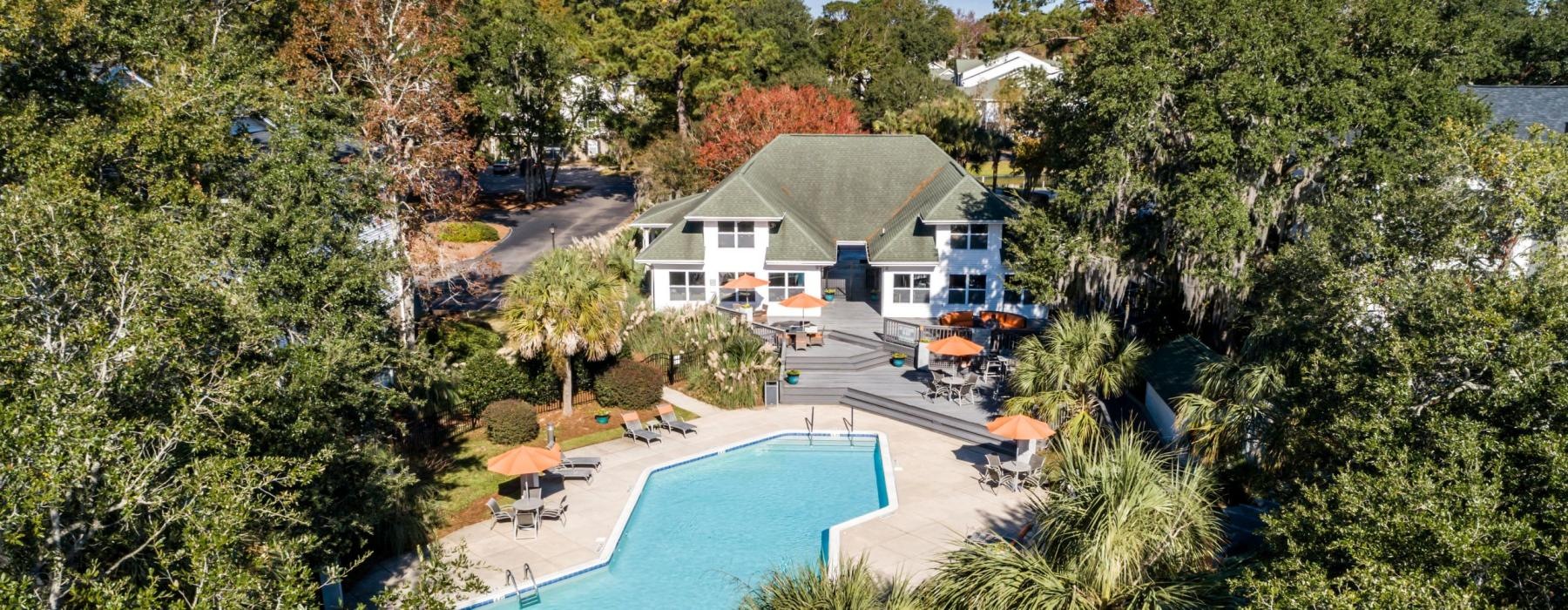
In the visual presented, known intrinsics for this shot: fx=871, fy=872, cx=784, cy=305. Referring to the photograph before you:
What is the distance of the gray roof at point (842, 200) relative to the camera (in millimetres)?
36688

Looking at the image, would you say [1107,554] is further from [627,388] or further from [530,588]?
[627,388]

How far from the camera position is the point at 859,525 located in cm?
2077

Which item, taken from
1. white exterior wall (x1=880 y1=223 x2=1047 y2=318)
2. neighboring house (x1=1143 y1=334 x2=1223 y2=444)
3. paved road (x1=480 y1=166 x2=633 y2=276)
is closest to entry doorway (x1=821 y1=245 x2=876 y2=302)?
white exterior wall (x1=880 y1=223 x2=1047 y2=318)

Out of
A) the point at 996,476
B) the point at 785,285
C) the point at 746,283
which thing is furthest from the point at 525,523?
the point at 785,285

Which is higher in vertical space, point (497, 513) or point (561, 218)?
point (561, 218)

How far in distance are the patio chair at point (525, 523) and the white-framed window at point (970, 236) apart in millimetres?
21948

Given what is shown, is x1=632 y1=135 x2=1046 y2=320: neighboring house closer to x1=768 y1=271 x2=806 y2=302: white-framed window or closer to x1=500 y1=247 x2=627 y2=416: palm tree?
x1=768 y1=271 x2=806 y2=302: white-framed window

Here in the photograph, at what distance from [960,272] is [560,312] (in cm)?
1780

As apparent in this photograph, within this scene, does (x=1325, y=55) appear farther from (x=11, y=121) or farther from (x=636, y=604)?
(x=11, y=121)

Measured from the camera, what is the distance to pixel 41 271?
397 inches

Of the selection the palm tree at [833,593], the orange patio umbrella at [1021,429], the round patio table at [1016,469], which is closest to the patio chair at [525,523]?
the palm tree at [833,593]

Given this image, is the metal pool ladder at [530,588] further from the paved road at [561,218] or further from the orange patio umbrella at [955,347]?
the paved road at [561,218]

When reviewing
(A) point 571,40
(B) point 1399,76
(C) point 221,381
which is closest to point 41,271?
(C) point 221,381

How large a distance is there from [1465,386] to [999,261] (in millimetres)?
25466
